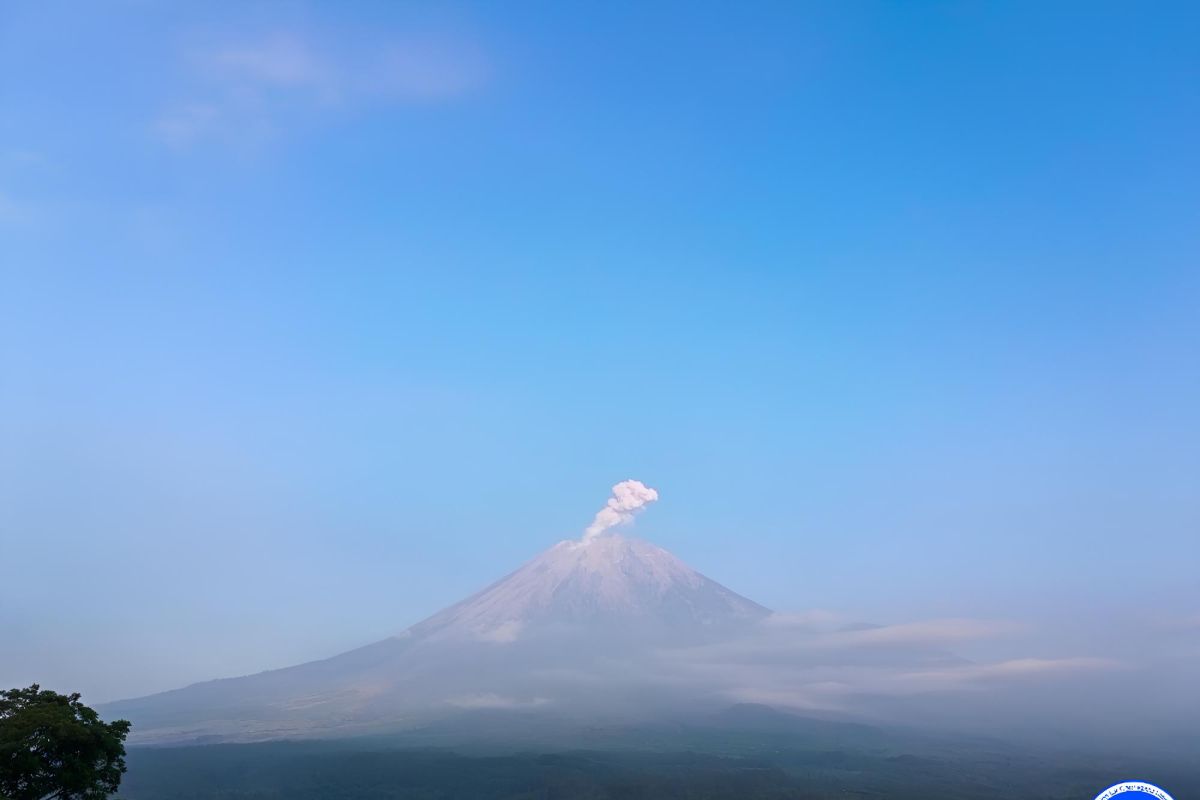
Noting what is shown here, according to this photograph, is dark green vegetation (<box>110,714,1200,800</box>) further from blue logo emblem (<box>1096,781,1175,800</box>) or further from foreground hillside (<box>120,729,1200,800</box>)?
blue logo emblem (<box>1096,781,1175,800</box>)

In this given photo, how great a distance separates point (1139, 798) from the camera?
2475 cm

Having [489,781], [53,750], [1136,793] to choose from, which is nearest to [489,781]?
[489,781]

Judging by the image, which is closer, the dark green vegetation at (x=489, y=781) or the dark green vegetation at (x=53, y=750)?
the dark green vegetation at (x=53, y=750)

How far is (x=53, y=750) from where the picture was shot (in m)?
43.4

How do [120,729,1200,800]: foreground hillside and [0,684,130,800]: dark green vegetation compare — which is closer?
[0,684,130,800]: dark green vegetation

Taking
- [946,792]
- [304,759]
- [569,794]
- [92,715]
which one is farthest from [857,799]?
[92,715]

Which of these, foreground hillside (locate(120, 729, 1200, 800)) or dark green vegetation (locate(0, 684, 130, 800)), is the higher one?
dark green vegetation (locate(0, 684, 130, 800))

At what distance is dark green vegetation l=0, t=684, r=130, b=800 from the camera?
41938 mm

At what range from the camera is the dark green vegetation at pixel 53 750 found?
1651 inches

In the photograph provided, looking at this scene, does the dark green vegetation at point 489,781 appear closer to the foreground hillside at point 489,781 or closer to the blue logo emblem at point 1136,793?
the foreground hillside at point 489,781

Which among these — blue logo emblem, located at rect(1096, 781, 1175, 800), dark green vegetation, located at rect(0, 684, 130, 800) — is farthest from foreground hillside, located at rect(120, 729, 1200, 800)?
blue logo emblem, located at rect(1096, 781, 1175, 800)

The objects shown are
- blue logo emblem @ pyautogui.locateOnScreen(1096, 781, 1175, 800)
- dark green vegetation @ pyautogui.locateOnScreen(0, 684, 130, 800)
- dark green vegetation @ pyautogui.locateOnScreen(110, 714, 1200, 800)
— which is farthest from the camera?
dark green vegetation @ pyautogui.locateOnScreen(110, 714, 1200, 800)

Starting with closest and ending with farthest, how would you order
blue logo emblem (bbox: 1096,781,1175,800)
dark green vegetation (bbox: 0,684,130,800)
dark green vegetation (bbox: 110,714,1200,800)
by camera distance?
blue logo emblem (bbox: 1096,781,1175,800), dark green vegetation (bbox: 0,684,130,800), dark green vegetation (bbox: 110,714,1200,800)

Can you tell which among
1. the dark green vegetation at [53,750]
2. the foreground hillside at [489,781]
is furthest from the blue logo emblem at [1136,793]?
the foreground hillside at [489,781]
